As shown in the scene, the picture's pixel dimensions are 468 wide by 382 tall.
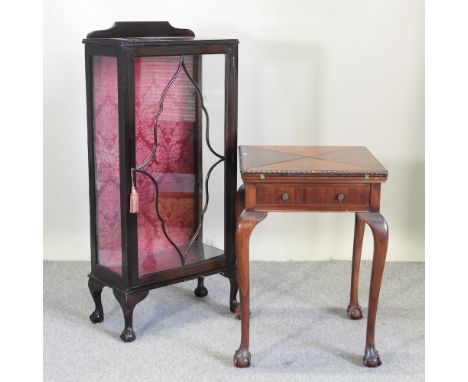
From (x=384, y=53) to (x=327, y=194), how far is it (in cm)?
109

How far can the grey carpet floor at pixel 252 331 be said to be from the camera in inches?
92.3

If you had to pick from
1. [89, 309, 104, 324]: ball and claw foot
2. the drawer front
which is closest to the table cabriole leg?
[89, 309, 104, 324]: ball and claw foot

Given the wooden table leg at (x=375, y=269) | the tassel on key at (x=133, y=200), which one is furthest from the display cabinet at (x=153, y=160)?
the wooden table leg at (x=375, y=269)

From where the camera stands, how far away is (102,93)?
8.20ft

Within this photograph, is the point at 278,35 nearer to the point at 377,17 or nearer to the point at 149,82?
the point at 377,17

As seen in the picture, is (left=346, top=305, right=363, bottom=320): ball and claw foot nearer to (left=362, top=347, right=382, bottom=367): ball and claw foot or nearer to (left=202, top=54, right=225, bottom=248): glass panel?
(left=362, top=347, right=382, bottom=367): ball and claw foot

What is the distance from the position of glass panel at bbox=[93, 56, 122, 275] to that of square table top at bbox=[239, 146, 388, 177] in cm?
42

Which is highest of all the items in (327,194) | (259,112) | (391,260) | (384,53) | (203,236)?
(384,53)

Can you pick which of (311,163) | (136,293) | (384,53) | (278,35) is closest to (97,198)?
(136,293)

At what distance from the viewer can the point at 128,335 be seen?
8.31ft

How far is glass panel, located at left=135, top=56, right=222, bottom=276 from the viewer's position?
249 centimetres

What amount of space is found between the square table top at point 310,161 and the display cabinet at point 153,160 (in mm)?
201

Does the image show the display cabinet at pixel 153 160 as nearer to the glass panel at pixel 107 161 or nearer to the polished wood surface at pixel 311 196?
the glass panel at pixel 107 161

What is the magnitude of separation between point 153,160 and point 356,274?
805mm
